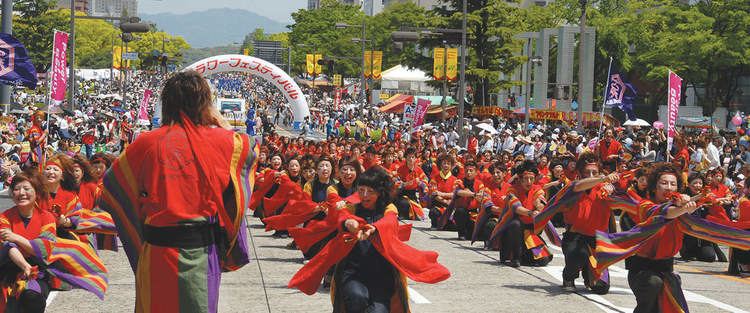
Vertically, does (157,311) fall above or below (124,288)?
above

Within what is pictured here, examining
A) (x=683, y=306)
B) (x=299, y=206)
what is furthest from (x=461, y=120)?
(x=683, y=306)

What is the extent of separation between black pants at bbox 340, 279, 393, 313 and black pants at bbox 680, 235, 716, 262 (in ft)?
32.2

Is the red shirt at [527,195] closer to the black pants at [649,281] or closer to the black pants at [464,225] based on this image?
the black pants at [464,225]

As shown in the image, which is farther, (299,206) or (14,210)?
(299,206)

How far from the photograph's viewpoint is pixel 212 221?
5598 millimetres

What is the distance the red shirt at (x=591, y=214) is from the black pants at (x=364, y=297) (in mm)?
4268

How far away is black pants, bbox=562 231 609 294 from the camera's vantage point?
1141cm

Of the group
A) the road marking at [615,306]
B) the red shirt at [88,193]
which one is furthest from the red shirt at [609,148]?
the red shirt at [88,193]

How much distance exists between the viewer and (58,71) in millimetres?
25500

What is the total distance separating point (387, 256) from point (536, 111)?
130 ft

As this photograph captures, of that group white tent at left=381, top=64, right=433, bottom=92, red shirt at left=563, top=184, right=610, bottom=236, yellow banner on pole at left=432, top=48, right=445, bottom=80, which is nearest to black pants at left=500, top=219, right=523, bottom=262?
red shirt at left=563, top=184, right=610, bottom=236

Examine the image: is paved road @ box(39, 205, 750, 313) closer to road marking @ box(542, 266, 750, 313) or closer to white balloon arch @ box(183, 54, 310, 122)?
road marking @ box(542, 266, 750, 313)

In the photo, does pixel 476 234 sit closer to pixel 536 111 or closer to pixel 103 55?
pixel 536 111

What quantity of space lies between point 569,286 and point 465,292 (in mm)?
1205
